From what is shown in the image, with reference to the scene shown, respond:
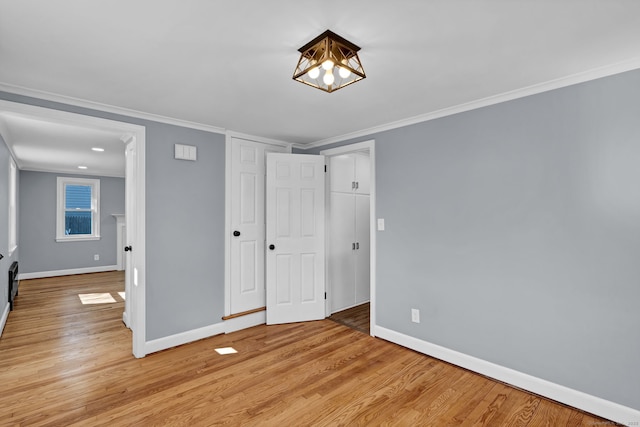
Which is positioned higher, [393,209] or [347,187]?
[347,187]

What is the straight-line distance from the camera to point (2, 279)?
374 cm

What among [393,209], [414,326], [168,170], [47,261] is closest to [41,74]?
[168,170]

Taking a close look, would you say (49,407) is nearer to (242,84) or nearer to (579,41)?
(242,84)

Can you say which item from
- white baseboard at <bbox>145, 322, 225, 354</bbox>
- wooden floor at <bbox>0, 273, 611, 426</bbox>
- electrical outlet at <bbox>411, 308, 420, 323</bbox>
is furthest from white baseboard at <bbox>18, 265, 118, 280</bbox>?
electrical outlet at <bbox>411, 308, 420, 323</bbox>

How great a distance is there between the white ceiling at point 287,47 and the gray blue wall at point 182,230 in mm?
561

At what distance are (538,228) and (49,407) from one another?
372cm

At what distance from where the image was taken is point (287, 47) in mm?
1783

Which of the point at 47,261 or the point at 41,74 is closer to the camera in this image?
Answer: the point at 41,74

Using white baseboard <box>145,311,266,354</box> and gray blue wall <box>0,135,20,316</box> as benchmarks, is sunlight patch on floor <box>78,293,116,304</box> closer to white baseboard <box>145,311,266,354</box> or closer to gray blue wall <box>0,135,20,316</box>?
gray blue wall <box>0,135,20,316</box>

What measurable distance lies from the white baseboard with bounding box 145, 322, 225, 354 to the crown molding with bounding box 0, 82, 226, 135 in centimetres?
214

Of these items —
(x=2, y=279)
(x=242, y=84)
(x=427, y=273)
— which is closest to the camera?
(x=242, y=84)

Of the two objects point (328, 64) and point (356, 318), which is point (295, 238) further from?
point (328, 64)

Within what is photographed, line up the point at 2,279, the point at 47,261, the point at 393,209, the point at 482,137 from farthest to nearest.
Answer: the point at 47,261 → the point at 2,279 → the point at 393,209 → the point at 482,137

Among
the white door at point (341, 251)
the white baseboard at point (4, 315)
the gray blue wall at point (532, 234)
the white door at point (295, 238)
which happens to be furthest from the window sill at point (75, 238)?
the gray blue wall at point (532, 234)
